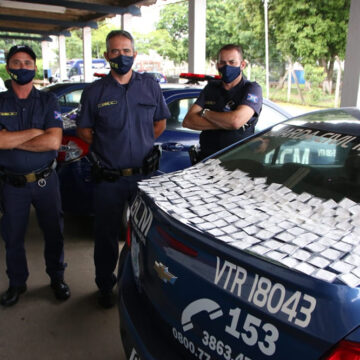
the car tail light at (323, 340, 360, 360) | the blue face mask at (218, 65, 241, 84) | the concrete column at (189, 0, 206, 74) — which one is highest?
the concrete column at (189, 0, 206, 74)

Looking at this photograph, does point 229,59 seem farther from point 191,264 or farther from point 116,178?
point 191,264

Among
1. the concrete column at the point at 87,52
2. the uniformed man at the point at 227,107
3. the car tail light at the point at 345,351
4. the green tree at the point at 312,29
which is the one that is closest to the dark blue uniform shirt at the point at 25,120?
the uniformed man at the point at 227,107

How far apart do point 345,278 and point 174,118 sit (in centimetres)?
323

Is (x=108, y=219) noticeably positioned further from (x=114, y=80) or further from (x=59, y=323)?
(x=114, y=80)

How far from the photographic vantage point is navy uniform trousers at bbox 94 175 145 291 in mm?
2801

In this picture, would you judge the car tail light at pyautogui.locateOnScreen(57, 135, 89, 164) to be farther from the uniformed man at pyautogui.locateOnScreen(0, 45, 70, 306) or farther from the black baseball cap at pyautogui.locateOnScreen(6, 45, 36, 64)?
the black baseball cap at pyautogui.locateOnScreen(6, 45, 36, 64)

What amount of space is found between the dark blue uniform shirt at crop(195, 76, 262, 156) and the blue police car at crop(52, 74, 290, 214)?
741 millimetres

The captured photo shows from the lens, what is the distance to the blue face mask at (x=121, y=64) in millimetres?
2701

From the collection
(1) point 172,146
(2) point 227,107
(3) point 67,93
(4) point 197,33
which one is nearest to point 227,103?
(2) point 227,107


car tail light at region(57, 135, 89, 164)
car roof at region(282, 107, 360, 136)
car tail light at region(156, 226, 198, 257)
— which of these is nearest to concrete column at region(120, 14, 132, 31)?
car tail light at region(57, 135, 89, 164)

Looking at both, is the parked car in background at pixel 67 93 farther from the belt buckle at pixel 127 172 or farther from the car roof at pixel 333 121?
the car roof at pixel 333 121

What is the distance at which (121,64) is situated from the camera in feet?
8.89

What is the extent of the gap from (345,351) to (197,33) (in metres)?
7.53

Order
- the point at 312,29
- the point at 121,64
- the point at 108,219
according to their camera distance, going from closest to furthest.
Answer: the point at 121,64 < the point at 108,219 < the point at 312,29
